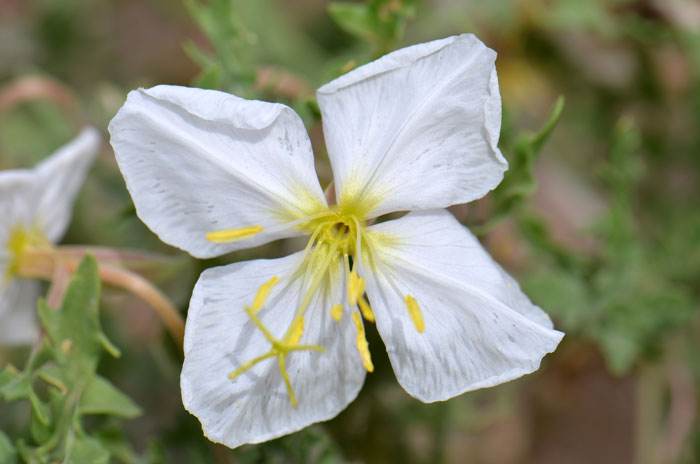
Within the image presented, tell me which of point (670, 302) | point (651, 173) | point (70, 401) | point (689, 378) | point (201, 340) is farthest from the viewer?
point (651, 173)

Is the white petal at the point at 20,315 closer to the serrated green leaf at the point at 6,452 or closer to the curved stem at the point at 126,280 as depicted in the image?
the curved stem at the point at 126,280

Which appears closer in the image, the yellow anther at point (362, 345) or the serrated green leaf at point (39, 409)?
the yellow anther at point (362, 345)

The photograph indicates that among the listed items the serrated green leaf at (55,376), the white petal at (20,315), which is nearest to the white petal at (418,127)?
the serrated green leaf at (55,376)

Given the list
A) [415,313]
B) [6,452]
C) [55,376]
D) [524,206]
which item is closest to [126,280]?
[55,376]

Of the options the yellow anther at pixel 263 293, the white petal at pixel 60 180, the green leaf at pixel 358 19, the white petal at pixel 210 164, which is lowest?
the white petal at pixel 60 180

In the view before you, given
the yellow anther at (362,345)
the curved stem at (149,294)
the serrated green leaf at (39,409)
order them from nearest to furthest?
the yellow anther at (362,345) → the serrated green leaf at (39,409) → the curved stem at (149,294)

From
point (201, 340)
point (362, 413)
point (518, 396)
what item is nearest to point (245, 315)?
point (201, 340)

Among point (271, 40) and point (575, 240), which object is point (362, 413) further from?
point (271, 40)
